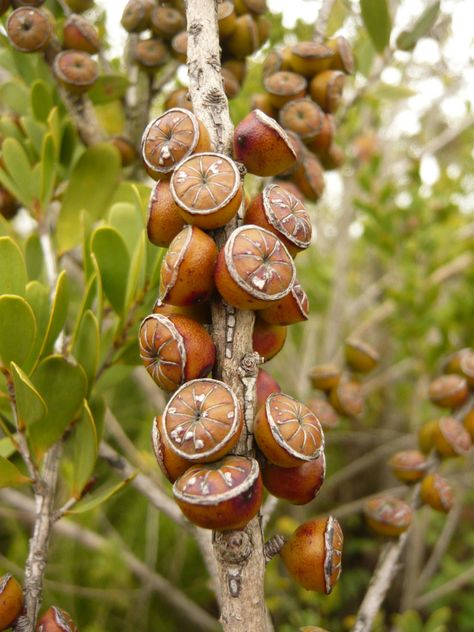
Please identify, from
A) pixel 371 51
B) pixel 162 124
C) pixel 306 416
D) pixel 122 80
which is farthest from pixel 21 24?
pixel 371 51

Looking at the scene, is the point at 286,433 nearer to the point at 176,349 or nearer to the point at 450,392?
the point at 176,349

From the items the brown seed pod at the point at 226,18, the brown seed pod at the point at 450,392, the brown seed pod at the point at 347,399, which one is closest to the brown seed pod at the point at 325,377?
the brown seed pod at the point at 347,399

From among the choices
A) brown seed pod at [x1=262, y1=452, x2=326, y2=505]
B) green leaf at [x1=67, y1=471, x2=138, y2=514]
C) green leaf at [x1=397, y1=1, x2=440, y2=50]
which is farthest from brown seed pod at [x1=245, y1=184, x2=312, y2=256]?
green leaf at [x1=397, y1=1, x2=440, y2=50]

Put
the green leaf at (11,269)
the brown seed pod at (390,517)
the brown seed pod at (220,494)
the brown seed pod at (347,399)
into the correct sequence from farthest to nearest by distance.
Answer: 1. the brown seed pod at (347,399)
2. the brown seed pod at (390,517)
3. the green leaf at (11,269)
4. the brown seed pod at (220,494)

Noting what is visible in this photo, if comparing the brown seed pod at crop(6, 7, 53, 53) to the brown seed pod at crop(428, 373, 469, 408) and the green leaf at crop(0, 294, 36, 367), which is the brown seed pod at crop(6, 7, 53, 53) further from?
the brown seed pod at crop(428, 373, 469, 408)

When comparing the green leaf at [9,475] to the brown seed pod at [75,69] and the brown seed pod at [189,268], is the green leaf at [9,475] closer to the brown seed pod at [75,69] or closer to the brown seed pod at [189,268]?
the brown seed pod at [189,268]

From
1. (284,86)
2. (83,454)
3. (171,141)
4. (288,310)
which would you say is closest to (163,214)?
(171,141)
